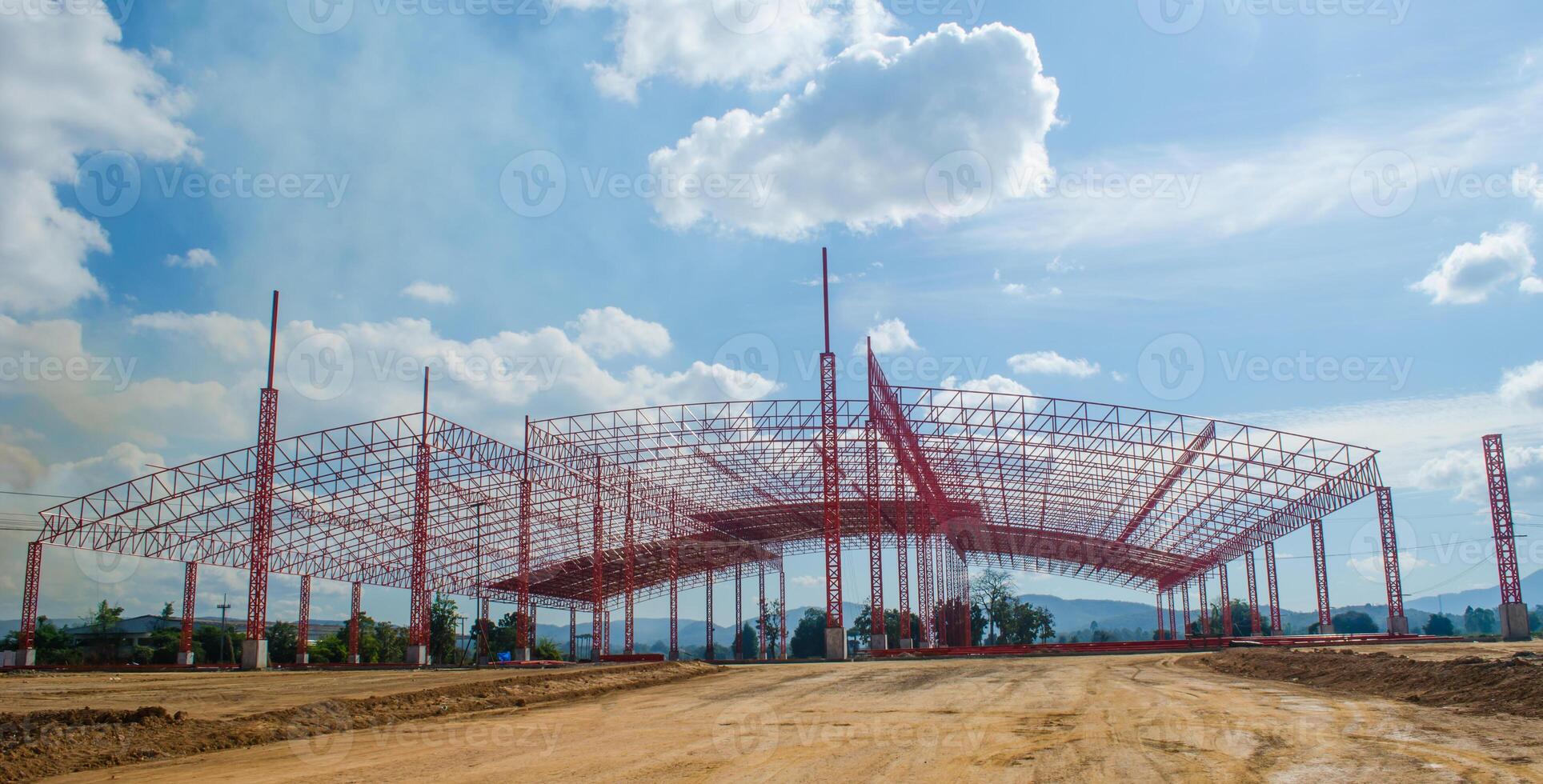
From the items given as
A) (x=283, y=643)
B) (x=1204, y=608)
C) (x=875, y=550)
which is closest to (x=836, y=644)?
(x=875, y=550)

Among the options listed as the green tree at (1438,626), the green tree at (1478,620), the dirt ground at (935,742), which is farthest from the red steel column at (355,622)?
the green tree at (1478,620)

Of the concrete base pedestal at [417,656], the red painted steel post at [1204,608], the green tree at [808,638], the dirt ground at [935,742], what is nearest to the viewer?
the dirt ground at [935,742]

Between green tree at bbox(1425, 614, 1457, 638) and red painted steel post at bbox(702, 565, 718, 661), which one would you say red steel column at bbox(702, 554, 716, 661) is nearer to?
red painted steel post at bbox(702, 565, 718, 661)

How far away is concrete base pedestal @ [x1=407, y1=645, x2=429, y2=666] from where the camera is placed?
41.4 meters

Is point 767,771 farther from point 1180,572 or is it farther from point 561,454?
point 1180,572

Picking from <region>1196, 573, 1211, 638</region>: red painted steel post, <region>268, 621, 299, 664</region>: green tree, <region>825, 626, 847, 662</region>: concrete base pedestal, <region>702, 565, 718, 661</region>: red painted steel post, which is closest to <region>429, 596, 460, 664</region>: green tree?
<region>268, 621, 299, 664</region>: green tree

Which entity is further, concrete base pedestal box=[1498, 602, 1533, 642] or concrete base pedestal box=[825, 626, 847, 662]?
concrete base pedestal box=[1498, 602, 1533, 642]

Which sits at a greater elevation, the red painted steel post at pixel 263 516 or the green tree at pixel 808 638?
the red painted steel post at pixel 263 516

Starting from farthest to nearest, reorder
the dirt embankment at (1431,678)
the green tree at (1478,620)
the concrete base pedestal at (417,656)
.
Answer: the green tree at (1478,620), the concrete base pedestal at (417,656), the dirt embankment at (1431,678)

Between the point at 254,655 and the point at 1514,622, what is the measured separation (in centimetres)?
5269

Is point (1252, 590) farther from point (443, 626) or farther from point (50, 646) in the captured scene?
point (50, 646)

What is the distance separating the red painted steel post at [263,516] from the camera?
3759cm

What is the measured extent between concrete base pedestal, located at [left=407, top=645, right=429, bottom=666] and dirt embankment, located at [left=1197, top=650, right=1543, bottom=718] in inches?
1210

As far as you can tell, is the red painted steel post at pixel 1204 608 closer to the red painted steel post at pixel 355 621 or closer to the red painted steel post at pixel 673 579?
the red painted steel post at pixel 673 579
